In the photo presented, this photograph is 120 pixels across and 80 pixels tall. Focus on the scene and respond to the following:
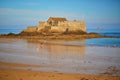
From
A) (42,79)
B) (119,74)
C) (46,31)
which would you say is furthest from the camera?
(46,31)

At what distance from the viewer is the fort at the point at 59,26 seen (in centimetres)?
4981

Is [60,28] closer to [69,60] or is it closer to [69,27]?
[69,27]

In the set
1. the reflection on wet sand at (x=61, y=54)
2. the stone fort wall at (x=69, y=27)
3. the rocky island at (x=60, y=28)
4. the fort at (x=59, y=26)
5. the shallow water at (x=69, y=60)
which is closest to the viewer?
the shallow water at (x=69, y=60)

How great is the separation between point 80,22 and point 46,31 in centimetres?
968

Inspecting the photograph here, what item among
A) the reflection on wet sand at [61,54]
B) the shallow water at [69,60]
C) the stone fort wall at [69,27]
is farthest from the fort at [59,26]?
the shallow water at [69,60]

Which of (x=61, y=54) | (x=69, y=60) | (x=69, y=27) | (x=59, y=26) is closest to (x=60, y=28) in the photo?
(x=59, y=26)

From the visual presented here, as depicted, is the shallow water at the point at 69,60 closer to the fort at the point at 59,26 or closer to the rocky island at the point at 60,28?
the rocky island at the point at 60,28

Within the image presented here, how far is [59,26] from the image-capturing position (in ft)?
167

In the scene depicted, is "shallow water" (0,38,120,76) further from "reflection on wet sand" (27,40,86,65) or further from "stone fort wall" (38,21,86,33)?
"stone fort wall" (38,21,86,33)

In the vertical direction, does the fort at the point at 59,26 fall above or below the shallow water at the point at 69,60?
above

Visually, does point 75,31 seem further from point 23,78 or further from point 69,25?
point 23,78

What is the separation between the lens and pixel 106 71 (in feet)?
27.2

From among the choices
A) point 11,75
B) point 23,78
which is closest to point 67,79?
point 23,78

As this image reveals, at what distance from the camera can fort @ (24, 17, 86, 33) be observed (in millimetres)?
49812
